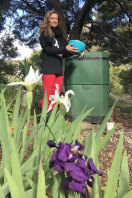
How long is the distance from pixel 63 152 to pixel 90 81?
8.97ft

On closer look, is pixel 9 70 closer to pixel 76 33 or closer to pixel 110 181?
pixel 76 33

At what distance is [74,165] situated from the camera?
456 millimetres

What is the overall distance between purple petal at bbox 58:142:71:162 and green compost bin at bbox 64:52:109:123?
271cm

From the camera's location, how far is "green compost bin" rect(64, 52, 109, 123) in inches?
123

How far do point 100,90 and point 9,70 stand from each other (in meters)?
3.99

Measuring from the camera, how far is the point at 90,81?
124 inches

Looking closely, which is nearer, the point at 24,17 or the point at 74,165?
the point at 74,165

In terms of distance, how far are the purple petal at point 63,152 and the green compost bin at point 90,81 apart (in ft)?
8.89

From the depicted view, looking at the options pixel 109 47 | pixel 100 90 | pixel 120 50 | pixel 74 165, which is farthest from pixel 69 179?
pixel 109 47

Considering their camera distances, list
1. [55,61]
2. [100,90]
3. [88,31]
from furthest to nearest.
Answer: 1. [88,31]
2. [100,90]
3. [55,61]

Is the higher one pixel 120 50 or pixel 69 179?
pixel 120 50

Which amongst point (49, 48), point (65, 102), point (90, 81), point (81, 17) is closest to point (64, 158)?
Result: point (65, 102)

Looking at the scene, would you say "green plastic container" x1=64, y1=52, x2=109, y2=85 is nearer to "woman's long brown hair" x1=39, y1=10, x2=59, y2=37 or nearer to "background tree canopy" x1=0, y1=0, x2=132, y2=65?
"woman's long brown hair" x1=39, y1=10, x2=59, y2=37

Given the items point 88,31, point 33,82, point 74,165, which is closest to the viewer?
point 74,165
